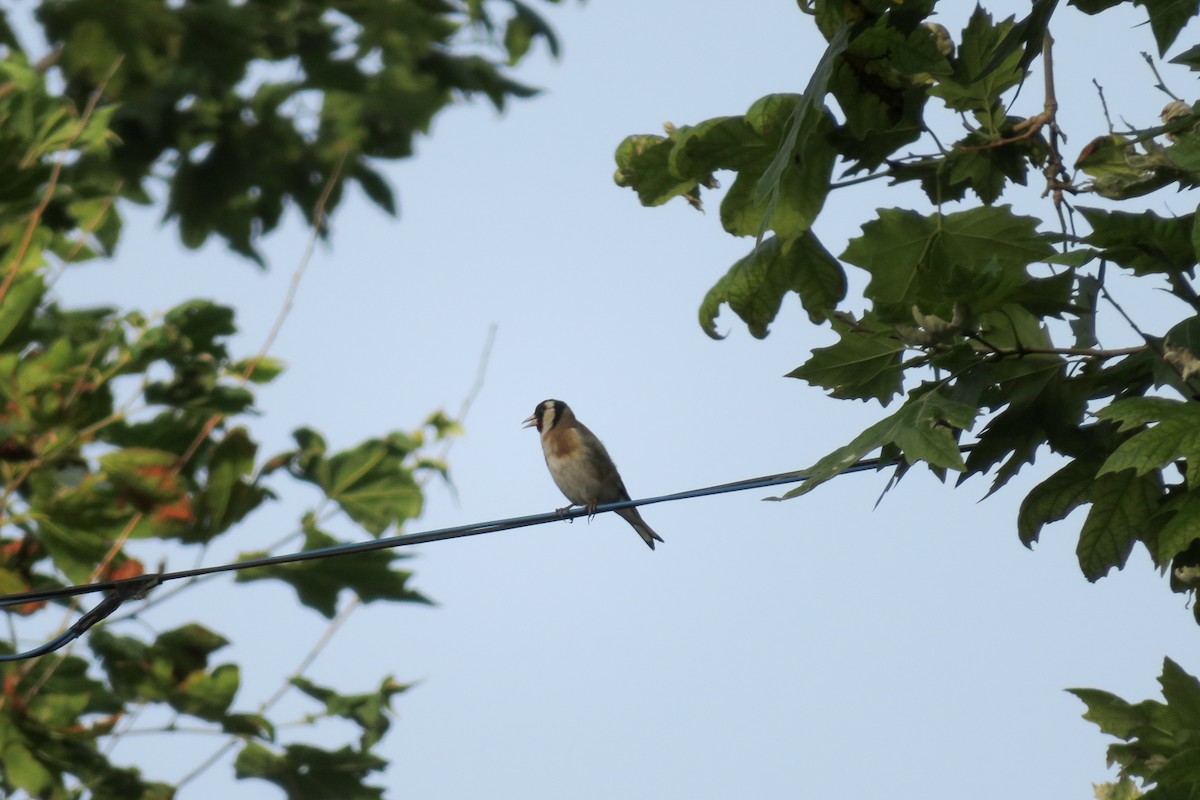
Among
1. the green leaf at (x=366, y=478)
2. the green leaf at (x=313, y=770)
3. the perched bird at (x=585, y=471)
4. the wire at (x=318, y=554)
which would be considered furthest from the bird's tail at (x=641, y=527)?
the wire at (x=318, y=554)

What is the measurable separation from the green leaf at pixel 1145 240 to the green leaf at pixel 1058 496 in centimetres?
48

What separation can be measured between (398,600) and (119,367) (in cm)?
174

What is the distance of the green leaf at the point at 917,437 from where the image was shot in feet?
9.01

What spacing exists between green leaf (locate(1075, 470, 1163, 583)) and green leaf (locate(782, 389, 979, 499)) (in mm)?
503

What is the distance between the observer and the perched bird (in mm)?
7312

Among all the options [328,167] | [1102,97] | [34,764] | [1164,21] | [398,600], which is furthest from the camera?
[328,167]

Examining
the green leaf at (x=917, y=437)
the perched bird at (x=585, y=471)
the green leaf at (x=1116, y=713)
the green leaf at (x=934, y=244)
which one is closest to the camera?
the green leaf at (x=917, y=437)

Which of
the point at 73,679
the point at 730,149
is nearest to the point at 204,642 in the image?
the point at 73,679

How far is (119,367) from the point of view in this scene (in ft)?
21.6

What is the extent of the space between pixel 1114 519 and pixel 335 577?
4.44 metres

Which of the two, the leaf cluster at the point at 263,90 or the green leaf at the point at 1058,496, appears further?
the leaf cluster at the point at 263,90

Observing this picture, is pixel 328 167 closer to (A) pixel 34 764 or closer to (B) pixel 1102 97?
(A) pixel 34 764

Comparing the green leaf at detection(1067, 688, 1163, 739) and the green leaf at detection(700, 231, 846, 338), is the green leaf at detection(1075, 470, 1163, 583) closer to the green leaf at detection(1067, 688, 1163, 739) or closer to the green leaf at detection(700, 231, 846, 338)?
the green leaf at detection(1067, 688, 1163, 739)

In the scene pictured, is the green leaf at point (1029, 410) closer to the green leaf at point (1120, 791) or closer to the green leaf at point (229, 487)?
A: the green leaf at point (1120, 791)
